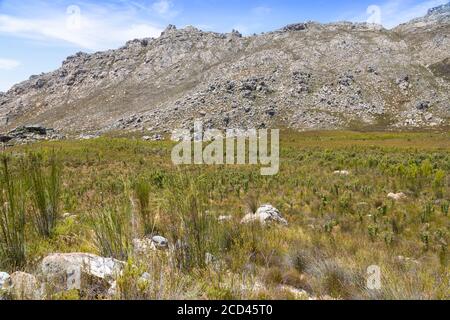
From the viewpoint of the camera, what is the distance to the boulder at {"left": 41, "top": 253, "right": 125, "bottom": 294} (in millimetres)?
3506

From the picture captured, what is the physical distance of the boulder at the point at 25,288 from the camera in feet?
10.0

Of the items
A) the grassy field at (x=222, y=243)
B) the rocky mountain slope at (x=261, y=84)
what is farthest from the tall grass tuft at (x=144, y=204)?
the rocky mountain slope at (x=261, y=84)

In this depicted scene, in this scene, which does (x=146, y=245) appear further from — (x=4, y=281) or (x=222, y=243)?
(x=4, y=281)

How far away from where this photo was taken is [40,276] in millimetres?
3605

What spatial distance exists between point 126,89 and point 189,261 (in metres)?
114

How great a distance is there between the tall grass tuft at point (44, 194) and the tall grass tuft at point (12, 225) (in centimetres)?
56

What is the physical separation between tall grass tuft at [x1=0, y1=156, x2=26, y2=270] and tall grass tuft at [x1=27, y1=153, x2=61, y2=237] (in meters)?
0.56

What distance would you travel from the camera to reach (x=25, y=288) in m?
3.26

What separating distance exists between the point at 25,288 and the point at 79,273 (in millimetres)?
511

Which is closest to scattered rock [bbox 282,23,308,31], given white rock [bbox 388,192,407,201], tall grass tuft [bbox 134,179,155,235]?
white rock [bbox 388,192,407,201]

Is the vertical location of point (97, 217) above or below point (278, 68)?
below

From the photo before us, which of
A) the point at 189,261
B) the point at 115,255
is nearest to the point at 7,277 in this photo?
the point at 115,255

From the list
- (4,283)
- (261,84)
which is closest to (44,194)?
(4,283)

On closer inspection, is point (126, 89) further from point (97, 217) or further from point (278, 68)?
point (97, 217)
